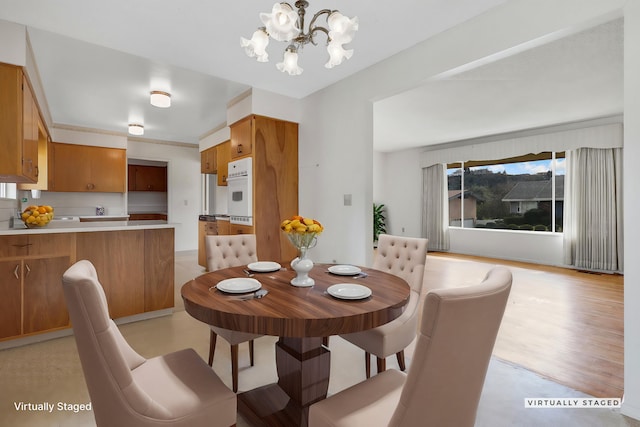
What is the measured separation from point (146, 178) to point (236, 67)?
19.5 ft

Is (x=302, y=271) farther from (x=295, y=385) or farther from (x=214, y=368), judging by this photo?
(x=214, y=368)

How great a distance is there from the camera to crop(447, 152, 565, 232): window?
619 centimetres

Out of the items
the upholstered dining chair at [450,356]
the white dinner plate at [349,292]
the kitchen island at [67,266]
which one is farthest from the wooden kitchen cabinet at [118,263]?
the upholstered dining chair at [450,356]

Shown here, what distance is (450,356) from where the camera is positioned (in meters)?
0.83

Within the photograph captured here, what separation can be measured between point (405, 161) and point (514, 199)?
279 centimetres

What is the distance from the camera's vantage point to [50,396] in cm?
186

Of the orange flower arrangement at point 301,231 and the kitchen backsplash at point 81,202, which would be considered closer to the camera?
the orange flower arrangement at point 301,231

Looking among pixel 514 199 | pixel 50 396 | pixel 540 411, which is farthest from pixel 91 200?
pixel 514 199

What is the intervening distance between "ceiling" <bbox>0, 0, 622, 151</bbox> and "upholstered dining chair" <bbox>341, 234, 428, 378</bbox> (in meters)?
1.75

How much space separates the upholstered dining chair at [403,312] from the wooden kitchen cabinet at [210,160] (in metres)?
4.11

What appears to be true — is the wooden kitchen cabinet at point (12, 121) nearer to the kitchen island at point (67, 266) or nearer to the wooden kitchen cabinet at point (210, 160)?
the kitchen island at point (67, 266)

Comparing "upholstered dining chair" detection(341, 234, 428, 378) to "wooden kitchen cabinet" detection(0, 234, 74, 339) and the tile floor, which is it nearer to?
the tile floor

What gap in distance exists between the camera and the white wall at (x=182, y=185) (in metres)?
6.78

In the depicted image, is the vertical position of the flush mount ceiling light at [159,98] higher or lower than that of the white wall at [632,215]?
higher
